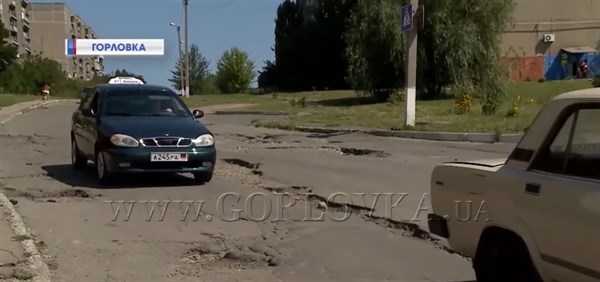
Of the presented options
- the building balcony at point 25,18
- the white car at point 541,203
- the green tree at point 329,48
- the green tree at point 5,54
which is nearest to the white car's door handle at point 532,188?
the white car at point 541,203

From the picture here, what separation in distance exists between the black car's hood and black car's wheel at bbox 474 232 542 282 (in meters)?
7.33

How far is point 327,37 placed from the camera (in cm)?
7231

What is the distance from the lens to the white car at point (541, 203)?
Answer: 419 centimetres

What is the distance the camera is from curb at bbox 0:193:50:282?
6500 millimetres

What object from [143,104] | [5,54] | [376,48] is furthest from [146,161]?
[5,54]

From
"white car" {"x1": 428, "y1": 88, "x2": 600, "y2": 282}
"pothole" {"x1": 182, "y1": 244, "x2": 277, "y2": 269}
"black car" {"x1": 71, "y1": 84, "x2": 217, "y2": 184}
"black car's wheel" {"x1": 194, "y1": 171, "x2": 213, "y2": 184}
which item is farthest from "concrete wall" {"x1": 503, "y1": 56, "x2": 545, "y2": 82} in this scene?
"white car" {"x1": 428, "y1": 88, "x2": 600, "y2": 282}

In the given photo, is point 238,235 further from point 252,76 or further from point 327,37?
point 252,76

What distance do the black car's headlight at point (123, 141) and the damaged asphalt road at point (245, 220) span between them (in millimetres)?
640

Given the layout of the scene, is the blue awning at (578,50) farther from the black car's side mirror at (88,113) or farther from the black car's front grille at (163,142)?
the black car's front grille at (163,142)

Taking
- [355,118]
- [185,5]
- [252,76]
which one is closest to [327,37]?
[185,5]

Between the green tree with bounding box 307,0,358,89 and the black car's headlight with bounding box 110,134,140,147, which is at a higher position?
the green tree with bounding box 307,0,358,89

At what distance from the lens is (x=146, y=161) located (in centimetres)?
1162

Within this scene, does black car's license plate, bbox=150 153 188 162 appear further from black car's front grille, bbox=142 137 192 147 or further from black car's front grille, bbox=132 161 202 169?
black car's front grille, bbox=142 137 192 147

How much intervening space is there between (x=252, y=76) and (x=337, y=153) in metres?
81.3
